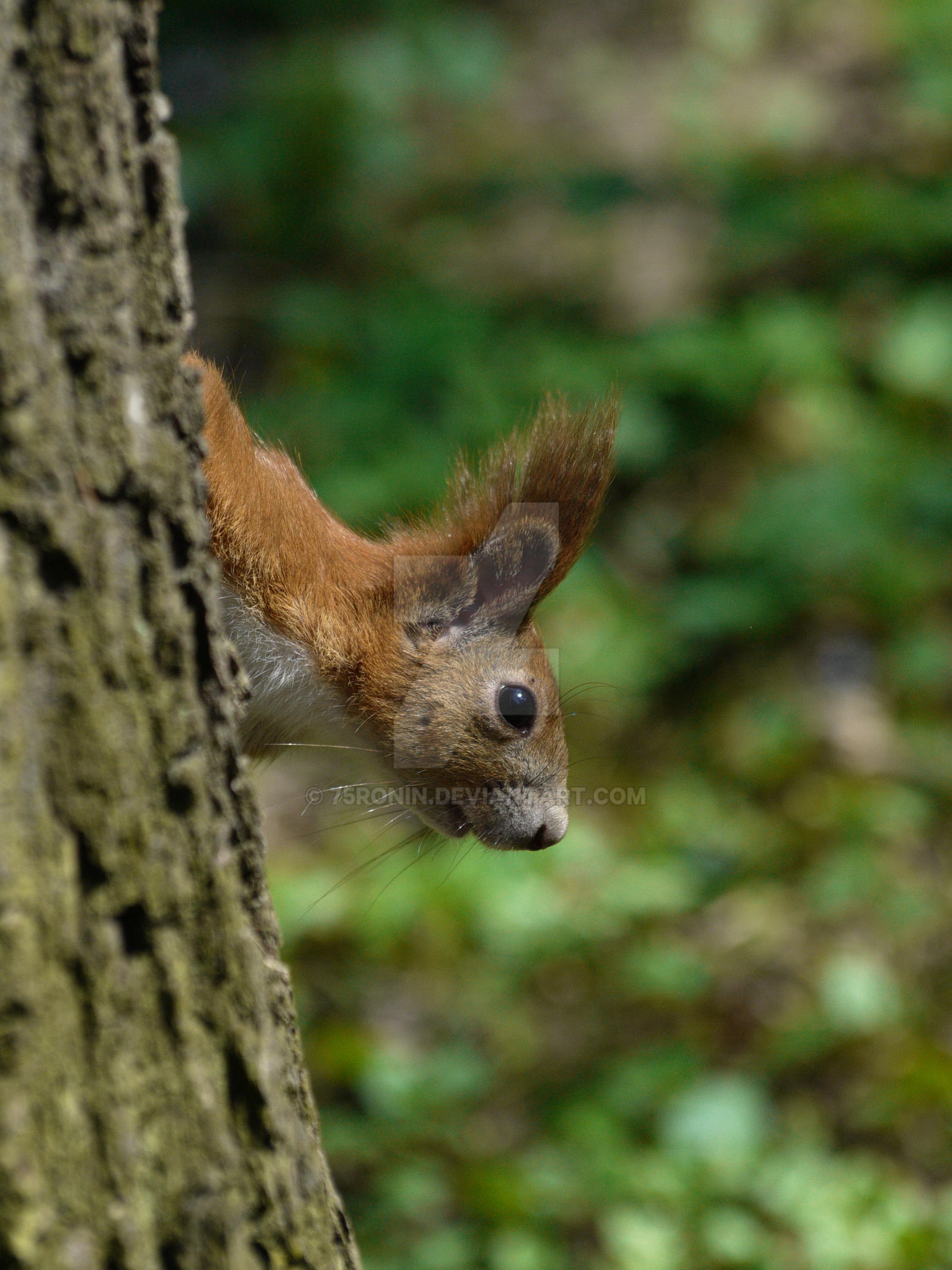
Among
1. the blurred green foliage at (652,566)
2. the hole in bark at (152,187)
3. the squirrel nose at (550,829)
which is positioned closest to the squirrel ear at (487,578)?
the squirrel nose at (550,829)

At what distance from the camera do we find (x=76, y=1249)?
1.07 meters

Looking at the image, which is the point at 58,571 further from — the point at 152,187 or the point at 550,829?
the point at 550,829

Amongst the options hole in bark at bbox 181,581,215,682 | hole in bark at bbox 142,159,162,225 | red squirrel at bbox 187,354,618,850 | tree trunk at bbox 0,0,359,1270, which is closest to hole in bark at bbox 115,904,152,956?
tree trunk at bbox 0,0,359,1270

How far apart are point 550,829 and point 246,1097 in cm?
121

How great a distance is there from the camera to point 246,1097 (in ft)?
3.97

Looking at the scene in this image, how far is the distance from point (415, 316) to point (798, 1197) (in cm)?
377

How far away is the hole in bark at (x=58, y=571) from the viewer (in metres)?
1.05

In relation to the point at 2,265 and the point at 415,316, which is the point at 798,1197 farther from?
the point at 415,316

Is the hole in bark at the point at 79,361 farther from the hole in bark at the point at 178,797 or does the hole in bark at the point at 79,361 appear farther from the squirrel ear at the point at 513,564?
the squirrel ear at the point at 513,564

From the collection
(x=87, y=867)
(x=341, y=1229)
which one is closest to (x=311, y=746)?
(x=341, y=1229)

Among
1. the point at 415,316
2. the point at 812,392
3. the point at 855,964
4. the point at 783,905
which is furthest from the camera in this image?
the point at 415,316

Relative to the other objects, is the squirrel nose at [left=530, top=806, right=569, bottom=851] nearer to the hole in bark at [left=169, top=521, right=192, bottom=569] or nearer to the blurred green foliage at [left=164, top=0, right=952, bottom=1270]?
the blurred green foliage at [left=164, top=0, right=952, bottom=1270]

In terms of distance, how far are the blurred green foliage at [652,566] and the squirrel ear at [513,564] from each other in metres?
0.67

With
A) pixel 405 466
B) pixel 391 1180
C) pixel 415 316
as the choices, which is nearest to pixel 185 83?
pixel 415 316
